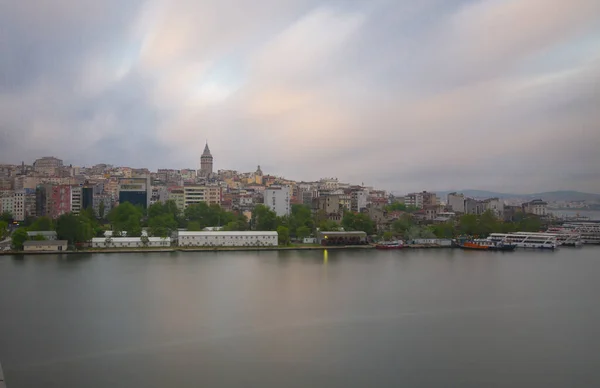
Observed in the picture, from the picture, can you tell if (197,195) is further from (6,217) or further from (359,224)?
(359,224)

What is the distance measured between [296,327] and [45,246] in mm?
6290

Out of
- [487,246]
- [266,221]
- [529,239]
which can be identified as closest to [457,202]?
[529,239]

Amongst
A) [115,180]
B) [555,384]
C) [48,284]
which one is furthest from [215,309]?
[115,180]

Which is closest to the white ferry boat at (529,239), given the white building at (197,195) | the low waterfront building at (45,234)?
the white building at (197,195)

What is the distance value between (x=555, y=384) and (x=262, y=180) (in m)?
25.3

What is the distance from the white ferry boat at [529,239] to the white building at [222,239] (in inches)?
197

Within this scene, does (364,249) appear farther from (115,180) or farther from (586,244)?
(115,180)

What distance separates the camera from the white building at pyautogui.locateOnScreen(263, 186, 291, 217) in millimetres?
14391

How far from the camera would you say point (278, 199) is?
47.6 feet

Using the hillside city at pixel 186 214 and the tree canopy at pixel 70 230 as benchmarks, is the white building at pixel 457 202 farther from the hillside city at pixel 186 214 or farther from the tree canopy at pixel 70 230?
the tree canopy at pixel 70 230

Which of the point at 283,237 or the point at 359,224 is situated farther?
the point at 359,224

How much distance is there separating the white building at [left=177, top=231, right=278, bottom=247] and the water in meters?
2.46

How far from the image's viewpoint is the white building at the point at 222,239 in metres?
9.36

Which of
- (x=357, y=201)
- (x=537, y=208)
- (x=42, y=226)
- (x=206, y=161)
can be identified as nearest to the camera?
(x=42, y=226)
